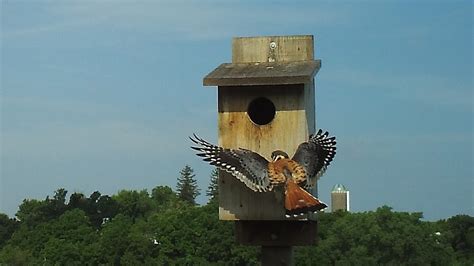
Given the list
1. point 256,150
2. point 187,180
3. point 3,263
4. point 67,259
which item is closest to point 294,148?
point 256,150

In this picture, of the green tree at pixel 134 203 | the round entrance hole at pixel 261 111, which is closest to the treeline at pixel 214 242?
the green tree at pixel 134 203

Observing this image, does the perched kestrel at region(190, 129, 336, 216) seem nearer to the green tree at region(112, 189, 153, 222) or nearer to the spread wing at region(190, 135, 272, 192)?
the spread wing at region(190, 135, 272, 192)

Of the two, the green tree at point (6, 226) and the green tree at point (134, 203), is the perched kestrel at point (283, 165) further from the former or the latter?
the green tree at point (134, 203)

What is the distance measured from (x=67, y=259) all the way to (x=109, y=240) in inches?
71.4

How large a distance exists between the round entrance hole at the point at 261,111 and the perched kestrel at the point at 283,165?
2.26ft

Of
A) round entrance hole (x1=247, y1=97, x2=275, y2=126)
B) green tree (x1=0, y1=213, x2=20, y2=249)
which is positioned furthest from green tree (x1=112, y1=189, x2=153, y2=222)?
round entrance hole (x1=247, y1=97, x2=275, y2=126)

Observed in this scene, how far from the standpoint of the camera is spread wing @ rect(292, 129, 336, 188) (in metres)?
9.59

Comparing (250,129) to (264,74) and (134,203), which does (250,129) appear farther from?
(134,203)

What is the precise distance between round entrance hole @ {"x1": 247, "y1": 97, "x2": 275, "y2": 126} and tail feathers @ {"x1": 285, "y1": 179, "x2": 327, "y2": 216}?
1322 millimetres

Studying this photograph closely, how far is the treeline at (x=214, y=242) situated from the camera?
40.8m

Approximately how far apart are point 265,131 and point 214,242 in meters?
33.6

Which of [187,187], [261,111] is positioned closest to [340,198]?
[187,187]

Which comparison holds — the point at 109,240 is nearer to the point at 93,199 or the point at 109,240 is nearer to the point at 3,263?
the point at 3,263

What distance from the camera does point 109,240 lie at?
4359 cm
